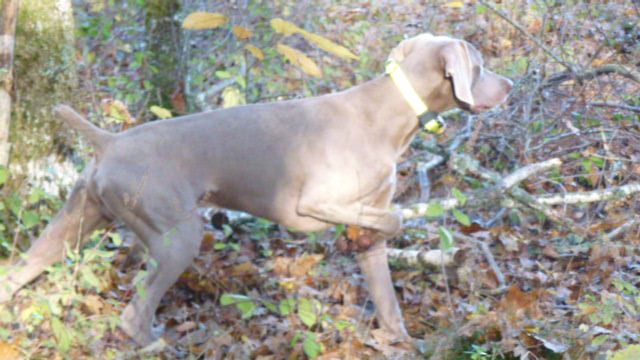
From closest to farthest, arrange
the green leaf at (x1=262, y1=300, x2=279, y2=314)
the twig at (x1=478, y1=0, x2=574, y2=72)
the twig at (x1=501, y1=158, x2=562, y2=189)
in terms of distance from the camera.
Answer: the green leaf at (x1=262, y1=300, x2=279, y2=314) → the twig at (x1=501, y1=158, x2=562, y2=189) → the twig at (x1=478, y1=0, x2=574, y2=72)

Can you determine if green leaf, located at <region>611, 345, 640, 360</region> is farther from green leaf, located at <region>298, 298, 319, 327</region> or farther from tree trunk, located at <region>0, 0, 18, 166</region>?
tree trunk, located at <region>0, 0, 18, 166</region>

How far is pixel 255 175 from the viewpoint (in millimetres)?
4598

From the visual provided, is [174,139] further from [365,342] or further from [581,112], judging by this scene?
[581,112]

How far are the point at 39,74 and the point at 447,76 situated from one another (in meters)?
2.40

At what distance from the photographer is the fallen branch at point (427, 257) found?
16.3ft

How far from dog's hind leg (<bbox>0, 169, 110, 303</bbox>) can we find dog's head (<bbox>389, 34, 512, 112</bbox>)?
1751mm

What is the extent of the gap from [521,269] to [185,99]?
278 centimetres

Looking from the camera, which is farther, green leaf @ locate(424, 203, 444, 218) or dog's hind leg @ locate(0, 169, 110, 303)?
green leaf @ locate(424, 203, 444, 218)

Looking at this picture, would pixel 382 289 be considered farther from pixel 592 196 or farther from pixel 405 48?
pixel 592 196

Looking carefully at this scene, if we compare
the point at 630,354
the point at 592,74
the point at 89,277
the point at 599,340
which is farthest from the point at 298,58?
the point at 630,354

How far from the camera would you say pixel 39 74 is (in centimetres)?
528

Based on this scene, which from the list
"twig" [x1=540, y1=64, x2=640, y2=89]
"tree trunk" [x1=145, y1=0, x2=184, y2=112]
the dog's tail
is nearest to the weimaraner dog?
the dog's tail

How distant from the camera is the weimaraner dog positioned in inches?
174

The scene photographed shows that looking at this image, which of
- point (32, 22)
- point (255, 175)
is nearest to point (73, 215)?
point (255, 175)
